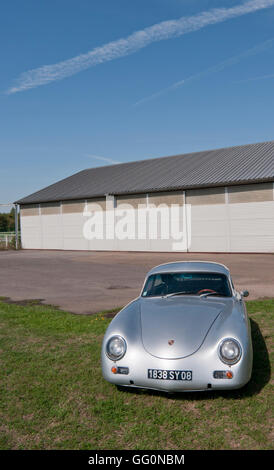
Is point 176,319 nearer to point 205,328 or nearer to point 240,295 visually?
point 205,328

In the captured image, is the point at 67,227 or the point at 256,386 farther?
the point at 67,227

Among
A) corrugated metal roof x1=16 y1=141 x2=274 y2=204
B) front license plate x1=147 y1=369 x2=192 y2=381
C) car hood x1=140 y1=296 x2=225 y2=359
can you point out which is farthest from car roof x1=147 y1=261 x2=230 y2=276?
corrugated metal roof x1=16 y1=141 x2=274 y2=204

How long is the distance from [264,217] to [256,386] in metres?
18.6

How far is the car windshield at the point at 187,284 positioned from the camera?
530 cm

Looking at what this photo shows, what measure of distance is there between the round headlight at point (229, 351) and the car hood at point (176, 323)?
21 centimetres

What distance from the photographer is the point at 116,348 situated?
13.6 feet

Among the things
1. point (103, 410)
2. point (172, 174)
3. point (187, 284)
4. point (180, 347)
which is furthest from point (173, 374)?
point (172, 174)

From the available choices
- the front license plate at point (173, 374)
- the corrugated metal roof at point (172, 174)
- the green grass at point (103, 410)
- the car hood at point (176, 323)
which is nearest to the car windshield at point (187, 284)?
the car hood at point (176, 323)

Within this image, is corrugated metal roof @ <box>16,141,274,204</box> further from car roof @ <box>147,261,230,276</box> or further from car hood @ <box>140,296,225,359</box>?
car hood @ <box>140,296,225,359</box>

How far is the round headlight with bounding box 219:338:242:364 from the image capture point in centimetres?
388

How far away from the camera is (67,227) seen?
102 feet

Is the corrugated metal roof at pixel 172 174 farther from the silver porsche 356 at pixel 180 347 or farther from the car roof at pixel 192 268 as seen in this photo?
the silver porsche 356 at pixel 180 347

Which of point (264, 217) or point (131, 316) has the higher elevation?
point (264, 217)

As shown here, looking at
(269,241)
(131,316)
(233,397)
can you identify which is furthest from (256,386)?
(269,241)
